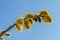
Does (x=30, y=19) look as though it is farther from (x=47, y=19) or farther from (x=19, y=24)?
(x=47, y=19)

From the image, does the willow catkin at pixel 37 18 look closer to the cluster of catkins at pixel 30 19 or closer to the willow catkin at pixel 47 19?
the cluster of catkins at pixel 30 19

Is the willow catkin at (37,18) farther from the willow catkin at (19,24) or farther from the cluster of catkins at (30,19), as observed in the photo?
the willow catkin at (19,24)

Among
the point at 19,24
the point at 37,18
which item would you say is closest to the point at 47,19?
the point at 37,18

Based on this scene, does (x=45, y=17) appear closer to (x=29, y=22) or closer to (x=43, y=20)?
(x=43, y=20)

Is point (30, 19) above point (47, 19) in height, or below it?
above

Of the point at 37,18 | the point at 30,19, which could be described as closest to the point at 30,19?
the point at 30,19

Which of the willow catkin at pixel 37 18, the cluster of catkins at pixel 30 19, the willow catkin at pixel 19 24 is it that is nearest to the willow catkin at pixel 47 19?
the cluster of catkins at pixel 30 19

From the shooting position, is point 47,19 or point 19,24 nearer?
point 47,19

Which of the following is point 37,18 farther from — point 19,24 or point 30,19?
point 19,24

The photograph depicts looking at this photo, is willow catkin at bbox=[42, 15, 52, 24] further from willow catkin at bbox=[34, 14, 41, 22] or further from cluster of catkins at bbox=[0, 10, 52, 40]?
willow catkin at bbox=[34, 14, 41, 22]

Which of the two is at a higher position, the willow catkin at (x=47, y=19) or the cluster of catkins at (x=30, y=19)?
the cluster of catkins at (x=30, y=19)

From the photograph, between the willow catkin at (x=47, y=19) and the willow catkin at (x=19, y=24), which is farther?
the willow catkin at (x=19, y=24)
